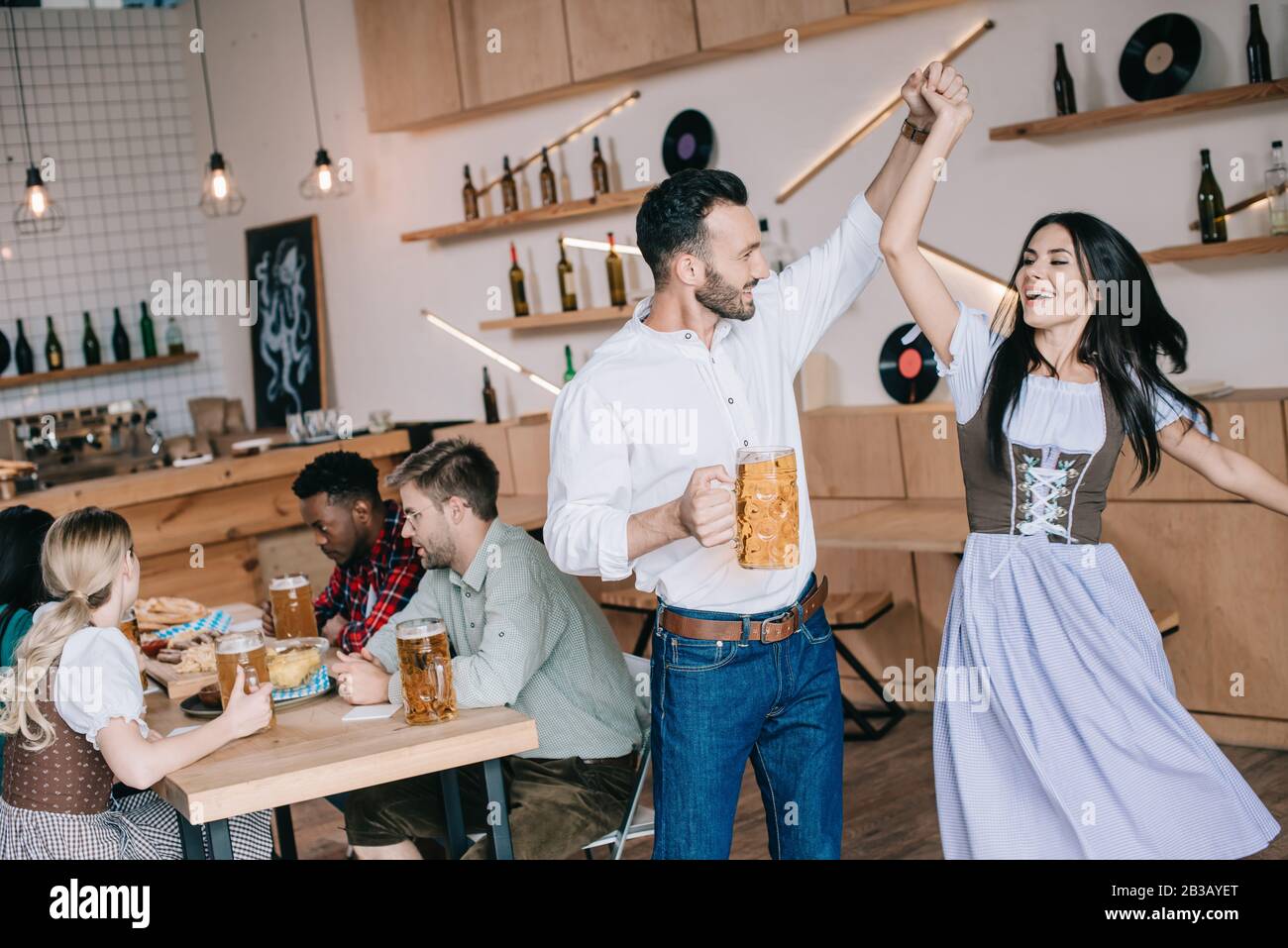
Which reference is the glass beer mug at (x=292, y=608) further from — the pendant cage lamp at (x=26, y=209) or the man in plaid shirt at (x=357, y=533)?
the pendant cage lamp at (x=26, y=209)

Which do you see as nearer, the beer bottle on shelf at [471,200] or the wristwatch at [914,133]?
the wristwatch at [914,133]

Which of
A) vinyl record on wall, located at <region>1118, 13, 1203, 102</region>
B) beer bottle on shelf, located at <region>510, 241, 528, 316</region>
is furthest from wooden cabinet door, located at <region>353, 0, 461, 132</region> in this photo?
vinyl record on wall, located at <region>1118, 13, 1203, 102</region>

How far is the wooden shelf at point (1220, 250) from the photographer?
383cm

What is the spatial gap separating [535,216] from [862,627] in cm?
236

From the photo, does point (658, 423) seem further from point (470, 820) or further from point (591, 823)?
point (470, 820)

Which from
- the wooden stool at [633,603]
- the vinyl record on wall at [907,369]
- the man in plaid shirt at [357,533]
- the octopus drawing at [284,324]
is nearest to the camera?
the man in plaid shirt at [357,533]

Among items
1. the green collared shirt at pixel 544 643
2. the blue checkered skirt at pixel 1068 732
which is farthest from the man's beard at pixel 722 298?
the green collared shirt at pixel 544 643

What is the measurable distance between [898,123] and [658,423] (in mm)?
2719

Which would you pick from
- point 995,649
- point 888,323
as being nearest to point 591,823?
point 995,649

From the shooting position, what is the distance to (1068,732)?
233 centimetres

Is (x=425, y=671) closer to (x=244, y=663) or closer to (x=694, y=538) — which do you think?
(x=244, y=663)

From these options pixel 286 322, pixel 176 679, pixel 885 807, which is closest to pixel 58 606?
pixel 176 679

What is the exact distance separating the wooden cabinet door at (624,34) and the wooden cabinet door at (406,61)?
0.81 metres

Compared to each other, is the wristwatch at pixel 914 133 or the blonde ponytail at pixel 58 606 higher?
the wristwatch at pixel 914 133
